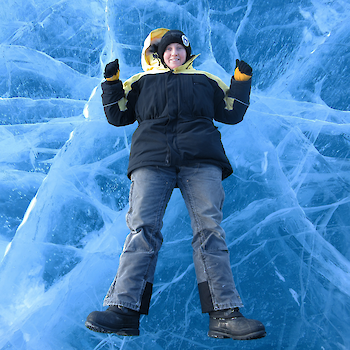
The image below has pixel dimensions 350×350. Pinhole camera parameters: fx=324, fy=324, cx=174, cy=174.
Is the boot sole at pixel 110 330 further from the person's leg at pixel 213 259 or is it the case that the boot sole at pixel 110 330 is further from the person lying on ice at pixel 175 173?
the person's leg at pixel 213 259

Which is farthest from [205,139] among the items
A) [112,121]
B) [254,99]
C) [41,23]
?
[41,23]

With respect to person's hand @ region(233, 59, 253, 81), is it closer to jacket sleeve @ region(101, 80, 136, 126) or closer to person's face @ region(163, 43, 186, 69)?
person's face @ region(163, 43, 186, 69)

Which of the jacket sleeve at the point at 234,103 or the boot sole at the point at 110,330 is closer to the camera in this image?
the boot sole at the point at 110,330

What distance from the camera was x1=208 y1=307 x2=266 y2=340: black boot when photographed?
3.60 feet

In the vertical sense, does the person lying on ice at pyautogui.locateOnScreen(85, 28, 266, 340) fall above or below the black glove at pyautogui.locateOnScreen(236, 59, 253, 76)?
below

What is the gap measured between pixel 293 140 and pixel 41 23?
1856 millimetres

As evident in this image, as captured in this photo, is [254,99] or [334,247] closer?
[334,247]

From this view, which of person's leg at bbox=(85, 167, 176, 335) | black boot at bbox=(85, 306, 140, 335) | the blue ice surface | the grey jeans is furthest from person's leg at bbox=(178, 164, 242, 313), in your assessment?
the blue ice surface

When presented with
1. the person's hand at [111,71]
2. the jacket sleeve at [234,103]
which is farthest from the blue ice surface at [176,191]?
the person's hand at [111,71]

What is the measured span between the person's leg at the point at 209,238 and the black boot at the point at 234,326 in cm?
3

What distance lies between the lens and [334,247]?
1.86 metres

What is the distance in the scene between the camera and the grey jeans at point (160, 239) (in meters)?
1.19

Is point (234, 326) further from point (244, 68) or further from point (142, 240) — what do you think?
point (244, 68)

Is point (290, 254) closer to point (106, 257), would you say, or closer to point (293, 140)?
point (293, 140)
